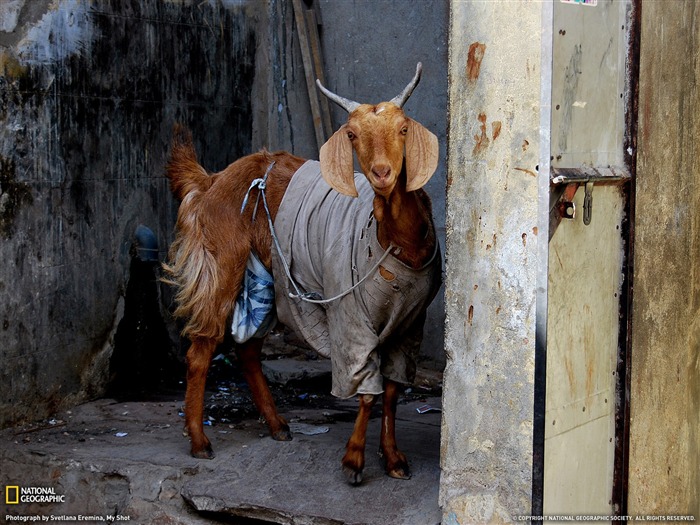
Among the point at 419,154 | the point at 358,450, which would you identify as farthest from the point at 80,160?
the point at 419,154

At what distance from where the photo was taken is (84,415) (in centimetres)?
605

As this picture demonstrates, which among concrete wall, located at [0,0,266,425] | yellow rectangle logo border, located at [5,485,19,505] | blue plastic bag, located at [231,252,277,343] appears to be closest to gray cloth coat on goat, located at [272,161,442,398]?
blue plastic bag, located at [231,252,277,343]

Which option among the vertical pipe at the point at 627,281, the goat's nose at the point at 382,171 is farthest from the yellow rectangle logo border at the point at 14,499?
the vertical pipe at the point at 627,281

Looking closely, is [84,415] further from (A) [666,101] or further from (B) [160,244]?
(A) [666,101]

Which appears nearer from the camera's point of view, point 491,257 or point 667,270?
point 491,257

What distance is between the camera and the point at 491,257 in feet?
12.5

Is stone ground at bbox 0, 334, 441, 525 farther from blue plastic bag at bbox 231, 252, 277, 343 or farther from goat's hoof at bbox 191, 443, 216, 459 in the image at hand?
blue plastic bag at bbox 231, 252, 277, 343

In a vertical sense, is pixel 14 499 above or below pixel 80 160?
below

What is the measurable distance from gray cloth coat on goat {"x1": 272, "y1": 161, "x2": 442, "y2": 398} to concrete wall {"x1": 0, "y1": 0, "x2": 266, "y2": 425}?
4.98 ft

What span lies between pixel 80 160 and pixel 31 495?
207cm

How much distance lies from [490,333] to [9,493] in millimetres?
2977

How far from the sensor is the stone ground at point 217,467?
4.59m

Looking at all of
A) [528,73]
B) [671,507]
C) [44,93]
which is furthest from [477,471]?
[44,93]

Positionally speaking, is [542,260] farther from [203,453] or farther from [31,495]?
[31,495]
